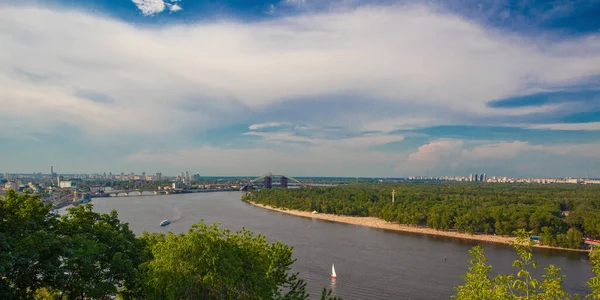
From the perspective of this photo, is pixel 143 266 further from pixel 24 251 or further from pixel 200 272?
pixel 24 251

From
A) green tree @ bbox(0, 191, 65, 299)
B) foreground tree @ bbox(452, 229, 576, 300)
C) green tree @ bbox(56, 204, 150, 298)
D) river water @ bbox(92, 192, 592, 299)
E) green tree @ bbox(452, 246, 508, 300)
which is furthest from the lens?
river water @ bbox(92, 192, 592, 299)

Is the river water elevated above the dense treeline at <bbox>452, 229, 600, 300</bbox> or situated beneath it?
situated beneath

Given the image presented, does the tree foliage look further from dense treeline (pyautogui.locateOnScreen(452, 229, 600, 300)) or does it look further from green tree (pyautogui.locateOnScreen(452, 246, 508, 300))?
dense treeline (pyautogui.locateOnScreen(452, 229, 600, 300))

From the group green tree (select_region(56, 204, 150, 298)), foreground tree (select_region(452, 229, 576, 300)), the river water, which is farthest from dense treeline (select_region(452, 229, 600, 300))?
the river water

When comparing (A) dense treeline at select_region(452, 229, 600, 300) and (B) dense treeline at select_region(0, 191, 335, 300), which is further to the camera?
(B) dense treeline at select_region(0, 191, 335, 300)

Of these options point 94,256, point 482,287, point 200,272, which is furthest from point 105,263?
point 482,287

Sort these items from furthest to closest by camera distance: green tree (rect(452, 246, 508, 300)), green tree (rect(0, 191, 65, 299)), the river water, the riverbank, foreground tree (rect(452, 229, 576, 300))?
the riverbank, the river water, green tree (rect(0, 191, 65, 299)), green tree (rect(452, 246, 508, 300)), foreground tree (rect(452, 229, 576, 300))

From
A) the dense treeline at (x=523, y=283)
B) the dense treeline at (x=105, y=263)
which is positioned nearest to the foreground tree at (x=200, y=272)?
the dense treeline at (x=105, y=263)
